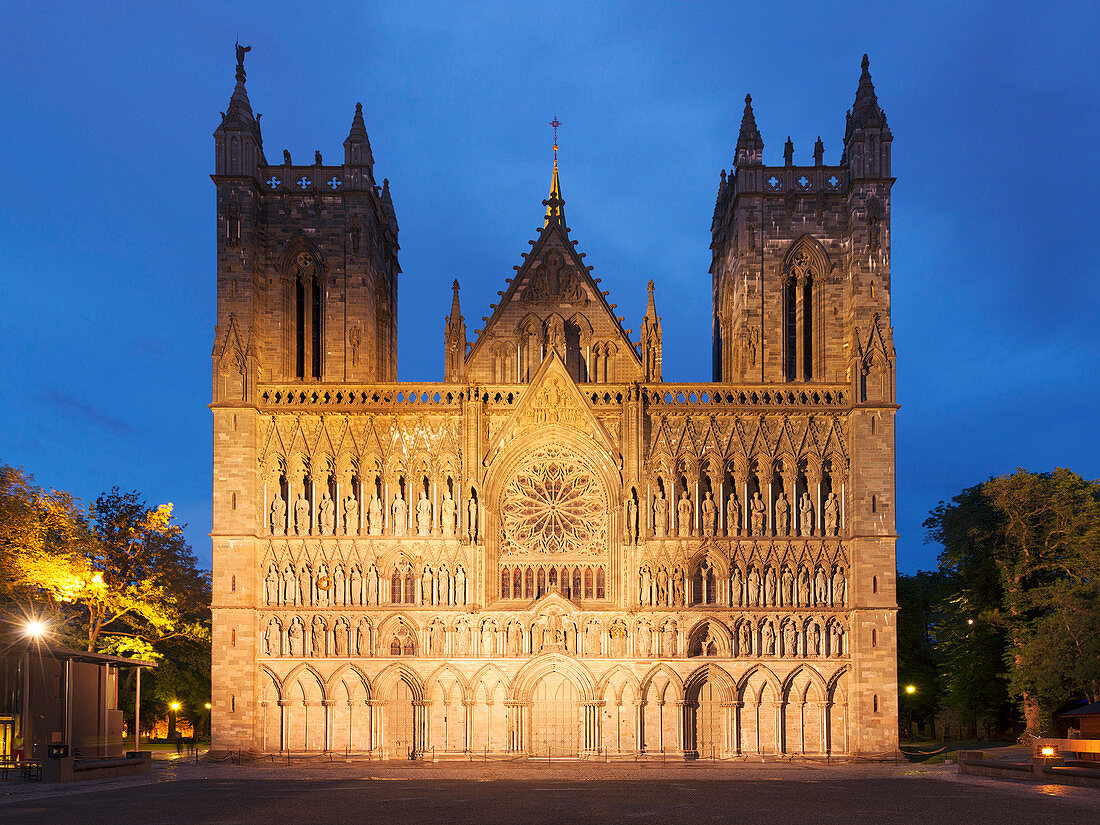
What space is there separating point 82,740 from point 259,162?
25381mm

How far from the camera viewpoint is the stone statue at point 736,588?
45031 mm

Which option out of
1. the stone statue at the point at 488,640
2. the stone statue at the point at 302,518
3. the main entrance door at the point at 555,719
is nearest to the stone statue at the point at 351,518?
the stone statue at the point at 302,518

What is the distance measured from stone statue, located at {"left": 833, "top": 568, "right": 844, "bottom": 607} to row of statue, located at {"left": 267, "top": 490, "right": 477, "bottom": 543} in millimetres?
15179


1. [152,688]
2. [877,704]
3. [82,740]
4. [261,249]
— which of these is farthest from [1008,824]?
[152,688]

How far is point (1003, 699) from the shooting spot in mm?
56312

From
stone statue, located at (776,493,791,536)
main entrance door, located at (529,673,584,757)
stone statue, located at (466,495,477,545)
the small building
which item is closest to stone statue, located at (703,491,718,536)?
stone statue, located at (776,493,791,536)

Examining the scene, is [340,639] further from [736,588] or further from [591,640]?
[736,588]

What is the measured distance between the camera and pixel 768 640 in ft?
147

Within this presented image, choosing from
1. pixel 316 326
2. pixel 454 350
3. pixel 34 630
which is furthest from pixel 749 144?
pixel 34 630

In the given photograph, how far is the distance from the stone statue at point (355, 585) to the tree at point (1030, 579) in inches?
1077

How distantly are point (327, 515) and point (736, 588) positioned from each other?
17249 millimetres

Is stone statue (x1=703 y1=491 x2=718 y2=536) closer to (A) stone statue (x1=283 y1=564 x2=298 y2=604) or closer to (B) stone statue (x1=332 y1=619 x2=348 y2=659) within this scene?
(B) stone statue (x1=332 y1=619 x2=348 y2=659)

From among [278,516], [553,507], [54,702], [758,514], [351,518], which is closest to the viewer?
[54,702]

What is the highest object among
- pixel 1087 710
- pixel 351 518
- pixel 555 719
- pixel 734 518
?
pixel 351 518
